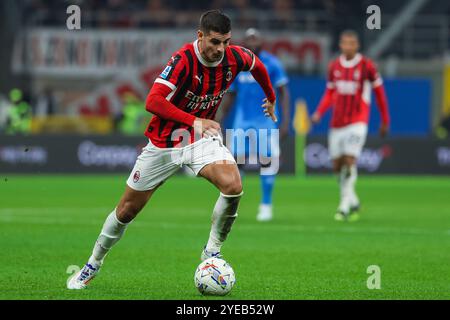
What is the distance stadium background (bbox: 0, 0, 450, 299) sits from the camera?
21078 millimetres

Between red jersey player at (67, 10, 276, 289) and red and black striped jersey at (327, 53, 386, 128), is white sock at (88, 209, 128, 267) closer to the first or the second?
red jersey player at (67, 10, 276, 289)

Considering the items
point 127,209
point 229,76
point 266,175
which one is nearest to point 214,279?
point 127,209

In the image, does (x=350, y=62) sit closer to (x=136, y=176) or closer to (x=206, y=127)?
(x=136, y=176)

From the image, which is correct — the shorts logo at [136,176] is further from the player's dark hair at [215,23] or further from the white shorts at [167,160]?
the player's dark hair at [215,23]

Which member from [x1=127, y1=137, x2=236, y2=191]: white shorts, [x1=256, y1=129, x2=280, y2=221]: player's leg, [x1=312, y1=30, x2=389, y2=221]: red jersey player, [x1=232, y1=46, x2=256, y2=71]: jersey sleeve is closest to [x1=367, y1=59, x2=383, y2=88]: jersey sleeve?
[x1=312, y1=30, x2=389, y2=221]: red jersey player

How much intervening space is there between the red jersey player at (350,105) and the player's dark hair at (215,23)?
6785mm

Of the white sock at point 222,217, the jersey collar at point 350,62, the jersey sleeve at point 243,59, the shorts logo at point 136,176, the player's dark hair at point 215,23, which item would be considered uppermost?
the player's dark hair at point 215,23

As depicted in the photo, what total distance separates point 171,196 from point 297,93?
907 centimetres

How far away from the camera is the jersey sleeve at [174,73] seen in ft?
25.3

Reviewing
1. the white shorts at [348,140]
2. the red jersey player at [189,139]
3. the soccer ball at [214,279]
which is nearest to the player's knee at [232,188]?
the red jersey player at [189,139]

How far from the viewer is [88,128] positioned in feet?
84.9

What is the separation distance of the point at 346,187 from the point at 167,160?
6.65 m

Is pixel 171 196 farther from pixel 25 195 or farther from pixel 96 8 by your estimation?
pixel 96 8

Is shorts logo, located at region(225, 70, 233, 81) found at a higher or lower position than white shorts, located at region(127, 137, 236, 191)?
higher
